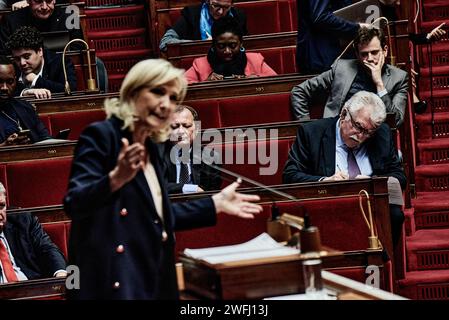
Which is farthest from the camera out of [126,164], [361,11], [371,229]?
Result: [361,11]

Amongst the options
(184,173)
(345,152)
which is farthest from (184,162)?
(345,152)

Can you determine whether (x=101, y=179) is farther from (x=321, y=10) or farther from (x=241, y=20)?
(x=241, y=20)

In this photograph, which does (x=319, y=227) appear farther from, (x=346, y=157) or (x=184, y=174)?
(x=184, y=174)

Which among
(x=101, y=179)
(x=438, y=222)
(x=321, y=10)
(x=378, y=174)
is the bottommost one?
(x=438, y=222)

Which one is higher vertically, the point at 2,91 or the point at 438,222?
the point at 2,91

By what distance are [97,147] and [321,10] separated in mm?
1513

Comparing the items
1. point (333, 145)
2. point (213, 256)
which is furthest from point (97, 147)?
point (333, 145)

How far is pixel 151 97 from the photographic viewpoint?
3.51 ft

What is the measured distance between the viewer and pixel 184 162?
2117 millimetres

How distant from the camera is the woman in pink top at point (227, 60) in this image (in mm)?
2609

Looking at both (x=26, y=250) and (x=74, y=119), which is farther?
(x=74, y=119)

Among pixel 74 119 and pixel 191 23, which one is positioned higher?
pixel 191 23

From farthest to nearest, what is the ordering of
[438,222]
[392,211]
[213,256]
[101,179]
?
[438,222], [392,211], [213,256], [101,179]

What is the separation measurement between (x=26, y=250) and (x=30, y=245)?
1cm
